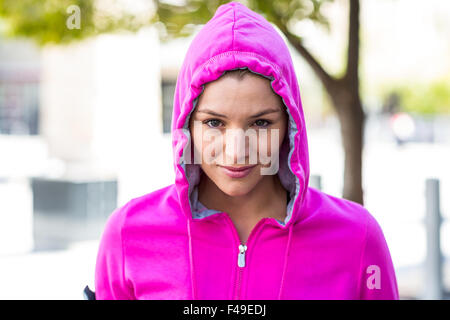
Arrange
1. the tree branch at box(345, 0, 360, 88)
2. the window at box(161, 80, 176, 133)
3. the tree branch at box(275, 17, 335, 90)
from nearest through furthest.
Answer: the tree branch at box(345, 0, 360, 88) < the tree branch at box(275, 17, 335, 90) < the window at box(161, 80, 176, 133)

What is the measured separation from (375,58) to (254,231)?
72.1 ft

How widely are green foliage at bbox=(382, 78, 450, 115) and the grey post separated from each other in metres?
22.1

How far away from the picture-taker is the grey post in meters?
4.85

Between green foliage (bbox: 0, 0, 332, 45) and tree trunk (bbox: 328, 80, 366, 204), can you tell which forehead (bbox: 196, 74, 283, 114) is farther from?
tree trunk (bbox: 328, 80, 366, 204)

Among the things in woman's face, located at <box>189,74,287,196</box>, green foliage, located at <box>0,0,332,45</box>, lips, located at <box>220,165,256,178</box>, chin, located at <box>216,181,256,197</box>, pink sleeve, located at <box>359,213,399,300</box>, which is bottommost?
pink sleeve, located at <box>359,213,399,300</box>

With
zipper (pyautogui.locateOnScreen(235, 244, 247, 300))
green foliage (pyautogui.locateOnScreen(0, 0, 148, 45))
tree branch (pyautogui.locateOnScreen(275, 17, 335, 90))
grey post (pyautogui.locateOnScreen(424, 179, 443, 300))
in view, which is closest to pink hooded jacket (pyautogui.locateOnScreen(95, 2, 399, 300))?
zipper (pyautogui.locateOnScreen(235, 244, 247, 300))

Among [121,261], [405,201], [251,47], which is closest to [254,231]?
[121,261]

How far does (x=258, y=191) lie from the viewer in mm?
1835

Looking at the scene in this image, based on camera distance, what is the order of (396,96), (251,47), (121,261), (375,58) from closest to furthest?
(251,47) < (121,261) < (375,58) < (396,96)

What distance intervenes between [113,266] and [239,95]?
2.17 feet

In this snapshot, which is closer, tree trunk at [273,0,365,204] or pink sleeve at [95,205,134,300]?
pink sleeve at [95,205,134,300]

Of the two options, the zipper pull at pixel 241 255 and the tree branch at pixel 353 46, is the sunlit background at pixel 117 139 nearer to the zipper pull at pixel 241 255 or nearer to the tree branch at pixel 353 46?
the tree branch at pixel 353 46
